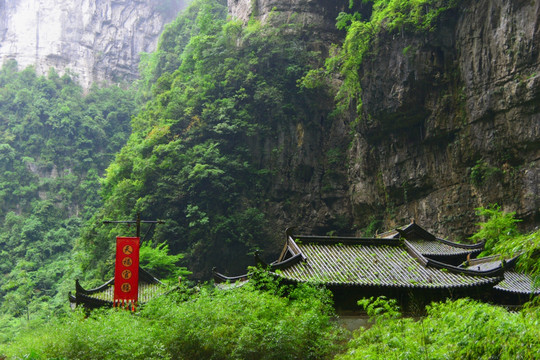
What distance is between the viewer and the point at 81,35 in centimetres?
7831

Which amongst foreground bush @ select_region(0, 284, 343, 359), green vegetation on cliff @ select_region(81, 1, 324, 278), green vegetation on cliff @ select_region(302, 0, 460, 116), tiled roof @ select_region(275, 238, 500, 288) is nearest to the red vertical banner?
foreground bush @ select_region(0, 284, 343, 359)

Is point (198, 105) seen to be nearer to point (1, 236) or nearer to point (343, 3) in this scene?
point (343, 3)

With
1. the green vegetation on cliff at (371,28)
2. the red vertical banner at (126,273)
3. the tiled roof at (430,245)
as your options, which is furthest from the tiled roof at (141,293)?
the green vegetation on cliff at (371,28)

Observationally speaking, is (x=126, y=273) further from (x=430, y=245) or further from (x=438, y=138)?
(x=438, y=138)

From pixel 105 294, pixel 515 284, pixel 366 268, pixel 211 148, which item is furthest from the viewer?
pixel 211 148

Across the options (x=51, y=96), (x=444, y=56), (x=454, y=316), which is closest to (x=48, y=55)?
(x=51, y=96)

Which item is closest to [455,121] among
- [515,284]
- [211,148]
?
[515,284]

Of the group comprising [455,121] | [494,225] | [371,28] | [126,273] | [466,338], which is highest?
[371,28]

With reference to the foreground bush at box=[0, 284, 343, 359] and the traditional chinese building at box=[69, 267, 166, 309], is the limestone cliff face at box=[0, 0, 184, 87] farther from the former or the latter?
the foreground bush at box=[0, 284, 343, 359]

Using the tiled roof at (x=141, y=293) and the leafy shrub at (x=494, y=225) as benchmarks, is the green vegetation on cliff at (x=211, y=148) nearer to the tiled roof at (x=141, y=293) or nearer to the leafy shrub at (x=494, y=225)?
the tiled roof at (x=141, y=293)

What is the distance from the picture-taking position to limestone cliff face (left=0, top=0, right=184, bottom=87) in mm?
76125

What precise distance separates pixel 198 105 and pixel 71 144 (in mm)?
30359

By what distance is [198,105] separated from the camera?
132ft

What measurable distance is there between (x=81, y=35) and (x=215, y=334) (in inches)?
3112
